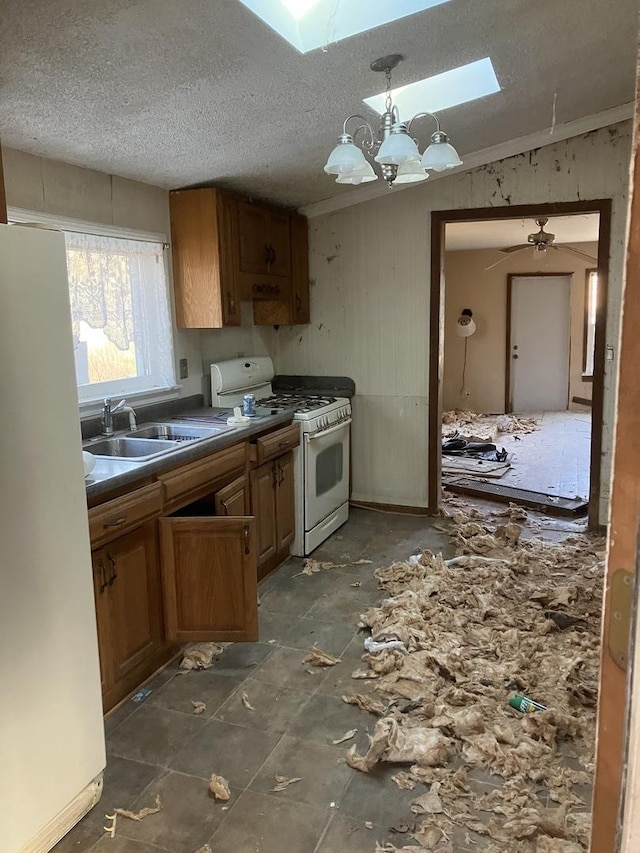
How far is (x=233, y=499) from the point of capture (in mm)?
3070

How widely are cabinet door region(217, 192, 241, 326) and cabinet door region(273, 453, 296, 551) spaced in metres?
0.87

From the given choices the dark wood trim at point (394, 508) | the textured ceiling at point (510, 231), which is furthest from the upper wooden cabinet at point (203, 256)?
the textured ceiling at point (510, 231)

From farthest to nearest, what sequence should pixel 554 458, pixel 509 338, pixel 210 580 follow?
pixel 509 338, pixel 554 458, pixel 210 580

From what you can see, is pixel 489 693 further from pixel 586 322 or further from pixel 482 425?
pixel 586 322

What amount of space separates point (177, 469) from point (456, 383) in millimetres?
6845

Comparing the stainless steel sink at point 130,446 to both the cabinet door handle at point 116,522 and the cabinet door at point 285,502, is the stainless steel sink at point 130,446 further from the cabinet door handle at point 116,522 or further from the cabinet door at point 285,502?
the cabinet door at point 285,502

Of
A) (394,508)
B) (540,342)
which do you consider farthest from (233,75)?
(540,342)

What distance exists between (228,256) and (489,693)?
259 cm

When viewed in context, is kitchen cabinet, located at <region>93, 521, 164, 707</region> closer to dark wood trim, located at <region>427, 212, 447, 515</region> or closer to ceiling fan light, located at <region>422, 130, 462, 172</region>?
ceiling fan light, located at <region>422, 130, 462, 172</region>

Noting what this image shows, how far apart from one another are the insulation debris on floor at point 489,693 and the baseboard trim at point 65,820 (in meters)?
0.81

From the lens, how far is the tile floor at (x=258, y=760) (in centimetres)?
182

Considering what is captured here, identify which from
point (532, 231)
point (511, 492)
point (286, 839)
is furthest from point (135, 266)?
point (532, 231)

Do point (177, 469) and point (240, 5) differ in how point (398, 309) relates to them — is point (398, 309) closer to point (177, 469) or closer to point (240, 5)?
point (177, 469)

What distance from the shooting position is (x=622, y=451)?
20.5 inches
